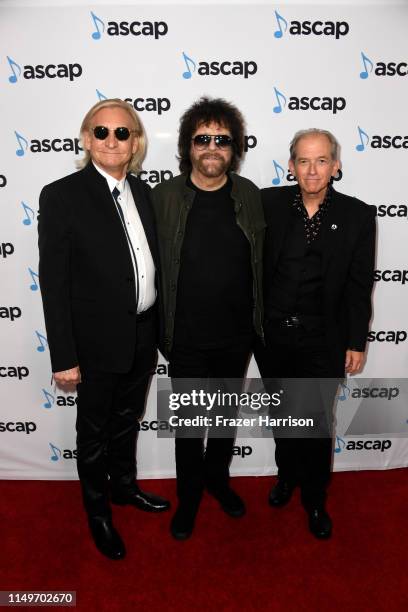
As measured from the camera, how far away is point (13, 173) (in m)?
2.77

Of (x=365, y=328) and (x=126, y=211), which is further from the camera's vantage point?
(x=365, y=328)

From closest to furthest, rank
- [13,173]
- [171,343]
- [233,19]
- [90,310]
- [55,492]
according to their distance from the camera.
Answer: [90,310] → [171,343] → [233,19] → [13,173] → [55,492]

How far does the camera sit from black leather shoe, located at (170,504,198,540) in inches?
104

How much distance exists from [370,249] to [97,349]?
143 cm

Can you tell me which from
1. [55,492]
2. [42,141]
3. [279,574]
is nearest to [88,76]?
[42,141]

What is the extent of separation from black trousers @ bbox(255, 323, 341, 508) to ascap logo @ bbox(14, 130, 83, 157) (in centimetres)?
153

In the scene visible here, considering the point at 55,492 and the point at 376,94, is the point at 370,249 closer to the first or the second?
the point at 376,94

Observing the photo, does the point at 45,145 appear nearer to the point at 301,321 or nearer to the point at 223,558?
the point at 301,321

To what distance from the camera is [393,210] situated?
2902 mm

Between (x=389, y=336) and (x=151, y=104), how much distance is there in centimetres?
207

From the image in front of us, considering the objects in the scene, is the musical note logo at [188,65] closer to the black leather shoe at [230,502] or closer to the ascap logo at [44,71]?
the ascap logo at [44,71]

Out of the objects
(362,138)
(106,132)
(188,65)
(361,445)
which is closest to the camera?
(106,132)

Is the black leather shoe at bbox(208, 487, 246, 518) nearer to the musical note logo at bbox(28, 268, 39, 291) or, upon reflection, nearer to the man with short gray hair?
the man with short gray hair

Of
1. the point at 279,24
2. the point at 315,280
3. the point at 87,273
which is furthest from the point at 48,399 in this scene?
the point at 279,24
